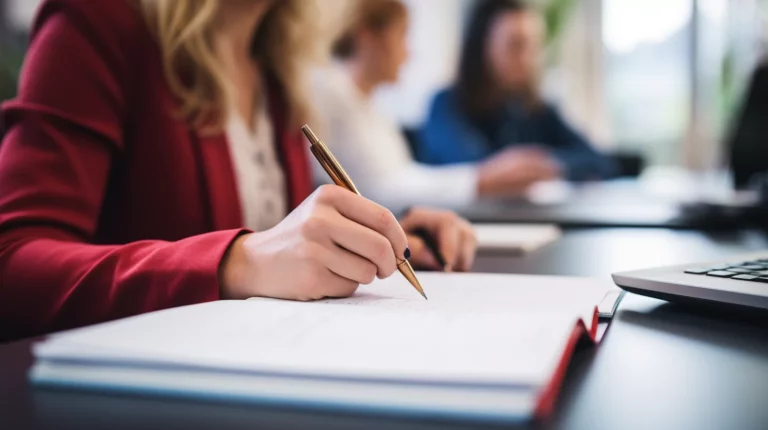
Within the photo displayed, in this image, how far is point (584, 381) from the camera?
32 centimetres

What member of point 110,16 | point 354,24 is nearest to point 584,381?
point 110,16

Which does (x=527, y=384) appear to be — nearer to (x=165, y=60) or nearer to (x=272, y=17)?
(x=165, y=60)

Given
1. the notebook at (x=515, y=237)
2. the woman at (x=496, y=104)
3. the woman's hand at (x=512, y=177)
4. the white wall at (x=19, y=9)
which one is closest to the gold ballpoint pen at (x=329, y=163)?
the notebook at (x=515, y=237)

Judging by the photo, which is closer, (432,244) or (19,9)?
(432,244)

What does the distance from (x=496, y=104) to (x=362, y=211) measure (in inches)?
132

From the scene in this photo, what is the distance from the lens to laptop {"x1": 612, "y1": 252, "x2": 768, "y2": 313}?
1.40 feet

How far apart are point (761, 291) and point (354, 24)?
6.43 ft

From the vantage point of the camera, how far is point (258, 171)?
105 centimetres

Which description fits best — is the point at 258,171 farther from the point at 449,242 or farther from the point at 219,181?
the point at 449,242

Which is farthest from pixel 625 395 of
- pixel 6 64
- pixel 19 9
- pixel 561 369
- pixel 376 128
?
pixel 19 9

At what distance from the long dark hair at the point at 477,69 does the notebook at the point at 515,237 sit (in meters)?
2.59

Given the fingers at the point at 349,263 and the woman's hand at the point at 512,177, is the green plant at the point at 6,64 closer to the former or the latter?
the woman's hand at the point at 512,177

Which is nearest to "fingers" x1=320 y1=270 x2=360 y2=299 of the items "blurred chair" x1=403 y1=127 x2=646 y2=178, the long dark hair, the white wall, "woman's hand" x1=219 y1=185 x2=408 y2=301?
"woman's hand" x1=219 y1=185 x2=408 y2=301

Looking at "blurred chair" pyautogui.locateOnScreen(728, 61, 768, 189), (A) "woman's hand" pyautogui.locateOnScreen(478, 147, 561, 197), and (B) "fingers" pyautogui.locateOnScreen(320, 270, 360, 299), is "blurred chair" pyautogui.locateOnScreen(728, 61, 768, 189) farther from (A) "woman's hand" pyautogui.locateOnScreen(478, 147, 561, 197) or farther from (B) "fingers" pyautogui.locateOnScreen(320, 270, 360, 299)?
(B) "fingers" pyautogui.locateOnScreen(320, 270, 360, 299)
